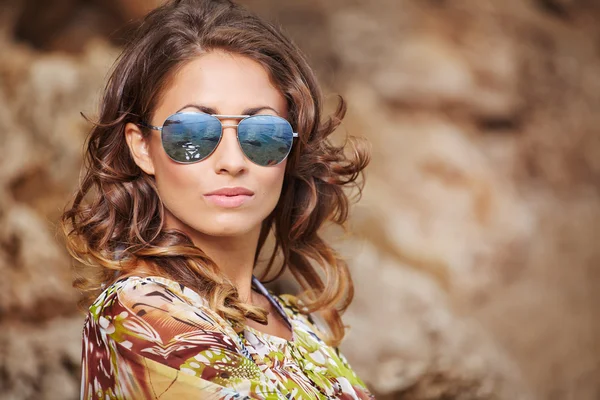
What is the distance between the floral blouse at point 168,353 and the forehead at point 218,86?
39cm

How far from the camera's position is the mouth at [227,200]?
5.76 feet

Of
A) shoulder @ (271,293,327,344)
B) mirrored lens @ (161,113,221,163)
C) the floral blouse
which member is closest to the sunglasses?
mirrored lens @ (161,113,221,163)

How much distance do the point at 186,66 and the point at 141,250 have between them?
0.41m

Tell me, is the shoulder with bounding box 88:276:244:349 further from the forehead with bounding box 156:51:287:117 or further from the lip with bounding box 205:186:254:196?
the forehead with bounding box 156:51:287:117

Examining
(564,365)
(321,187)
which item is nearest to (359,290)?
(564,365)

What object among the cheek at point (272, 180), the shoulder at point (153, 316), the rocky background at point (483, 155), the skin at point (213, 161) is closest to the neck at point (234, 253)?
the skin at point (213, 161)

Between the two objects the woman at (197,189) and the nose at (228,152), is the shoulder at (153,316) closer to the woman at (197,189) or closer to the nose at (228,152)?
the woman at (197,189)

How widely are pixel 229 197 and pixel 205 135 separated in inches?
5.7

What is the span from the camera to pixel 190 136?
172 centimetres

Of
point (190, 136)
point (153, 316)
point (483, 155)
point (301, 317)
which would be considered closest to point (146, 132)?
point (190, 136)

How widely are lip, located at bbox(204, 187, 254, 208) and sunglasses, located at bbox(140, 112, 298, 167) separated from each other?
0.07 metres

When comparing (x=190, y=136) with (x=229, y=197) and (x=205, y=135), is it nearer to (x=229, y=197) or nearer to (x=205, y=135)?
(x=205, y=135)

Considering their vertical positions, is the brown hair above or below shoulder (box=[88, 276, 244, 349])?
above

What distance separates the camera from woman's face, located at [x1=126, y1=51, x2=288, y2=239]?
1744 millimetres
